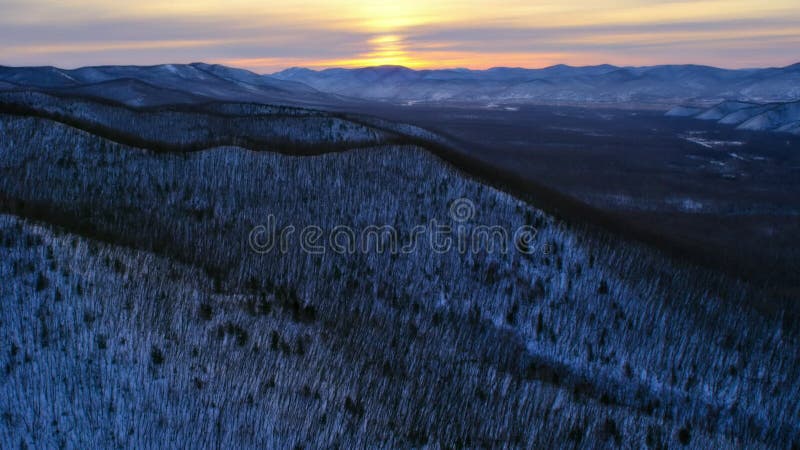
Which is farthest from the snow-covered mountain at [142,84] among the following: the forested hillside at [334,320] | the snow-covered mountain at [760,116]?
the snow-covered mountain at [760,116]

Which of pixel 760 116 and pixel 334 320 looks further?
pixel 760 116

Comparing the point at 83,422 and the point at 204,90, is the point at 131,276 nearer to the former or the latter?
the point at 83,422

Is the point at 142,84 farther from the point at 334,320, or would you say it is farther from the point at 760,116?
the point at 760,116

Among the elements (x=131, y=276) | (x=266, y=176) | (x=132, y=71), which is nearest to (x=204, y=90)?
(x=132, y=71)

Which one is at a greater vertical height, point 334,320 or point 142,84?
point 142,84

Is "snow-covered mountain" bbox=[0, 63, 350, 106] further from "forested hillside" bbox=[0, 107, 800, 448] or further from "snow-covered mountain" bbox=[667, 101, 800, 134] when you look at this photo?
"snow-covered mountain" bbox=[667, 101, 800, 134]

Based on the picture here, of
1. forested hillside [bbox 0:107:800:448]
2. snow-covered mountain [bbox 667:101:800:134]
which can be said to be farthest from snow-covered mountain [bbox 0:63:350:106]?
snow-covered mountain [bbox 667:101:800:134]

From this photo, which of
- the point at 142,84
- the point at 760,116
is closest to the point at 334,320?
the point at 142,84

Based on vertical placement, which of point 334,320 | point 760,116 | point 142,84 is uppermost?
point 760,116

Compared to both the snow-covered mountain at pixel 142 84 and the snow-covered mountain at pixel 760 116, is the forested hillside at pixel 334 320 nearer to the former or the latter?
the snow-covered mountain at pixel 142 84
